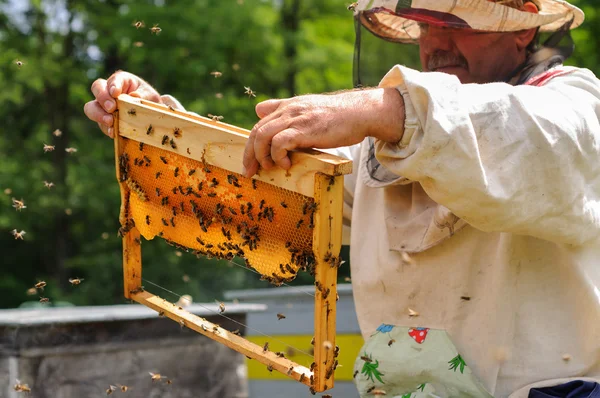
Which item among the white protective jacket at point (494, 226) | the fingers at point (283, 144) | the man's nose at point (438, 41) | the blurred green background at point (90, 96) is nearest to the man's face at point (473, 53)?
the man's nose at point (438, 41)

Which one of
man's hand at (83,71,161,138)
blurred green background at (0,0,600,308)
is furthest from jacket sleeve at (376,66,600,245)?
blurred green background at (0,0,600,308)

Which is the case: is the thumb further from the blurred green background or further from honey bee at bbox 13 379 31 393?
the blurred green background

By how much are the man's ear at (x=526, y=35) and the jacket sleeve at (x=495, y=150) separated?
93cm

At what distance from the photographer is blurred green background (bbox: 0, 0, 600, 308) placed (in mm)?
13336

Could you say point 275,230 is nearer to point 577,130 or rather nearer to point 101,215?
point 577,130

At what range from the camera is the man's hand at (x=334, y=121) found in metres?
2.04

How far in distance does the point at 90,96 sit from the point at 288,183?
512 inches

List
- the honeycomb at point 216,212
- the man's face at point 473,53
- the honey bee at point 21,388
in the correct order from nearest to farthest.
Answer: the honeycomb at point 216,212 < the man's face at point 473,53 < the honey bee at point 21,388

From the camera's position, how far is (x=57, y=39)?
14.5 m

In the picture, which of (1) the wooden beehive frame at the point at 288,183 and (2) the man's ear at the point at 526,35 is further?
(2) the man's ear at the point at 526,35

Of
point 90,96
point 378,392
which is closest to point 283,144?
point 378,392

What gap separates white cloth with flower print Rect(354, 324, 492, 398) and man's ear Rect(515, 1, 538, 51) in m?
1.33

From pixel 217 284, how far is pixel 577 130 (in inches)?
450

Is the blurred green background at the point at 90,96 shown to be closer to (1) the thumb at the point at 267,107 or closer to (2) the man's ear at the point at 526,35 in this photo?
(2) the man's ear at the point at 526,35
